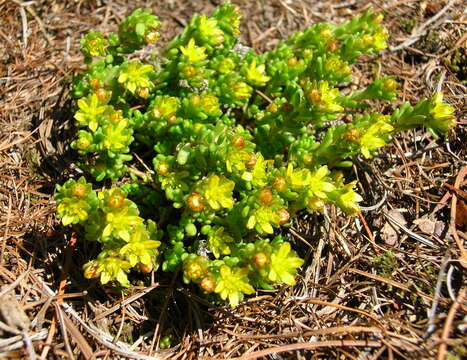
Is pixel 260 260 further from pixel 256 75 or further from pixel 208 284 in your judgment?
pixel 256 75

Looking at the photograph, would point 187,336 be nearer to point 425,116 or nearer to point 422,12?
point 425,116

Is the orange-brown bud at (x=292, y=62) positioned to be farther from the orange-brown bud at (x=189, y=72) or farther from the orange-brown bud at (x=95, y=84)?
the orange-brown bud at (x=95, y=84)

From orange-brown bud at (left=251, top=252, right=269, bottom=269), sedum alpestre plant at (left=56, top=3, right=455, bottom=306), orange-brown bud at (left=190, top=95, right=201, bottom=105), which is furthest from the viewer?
orange-brown bud at (left=190, top=95, right=201, bottom=105)

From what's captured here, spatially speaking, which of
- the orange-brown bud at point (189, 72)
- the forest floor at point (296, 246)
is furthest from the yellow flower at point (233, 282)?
the orange-brown bud at point (189, 72)

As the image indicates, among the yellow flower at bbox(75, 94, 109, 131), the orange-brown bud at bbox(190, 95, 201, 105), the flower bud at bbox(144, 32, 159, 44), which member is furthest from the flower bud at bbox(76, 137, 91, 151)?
the flower bud at bbox(144, 32, 159, 44)

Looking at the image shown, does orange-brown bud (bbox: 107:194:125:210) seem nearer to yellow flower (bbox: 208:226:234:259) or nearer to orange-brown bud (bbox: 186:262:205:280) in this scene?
orange-brown bud (bbox: 186:262:205:280)

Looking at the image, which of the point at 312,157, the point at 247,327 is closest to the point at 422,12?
the point at 312,157
